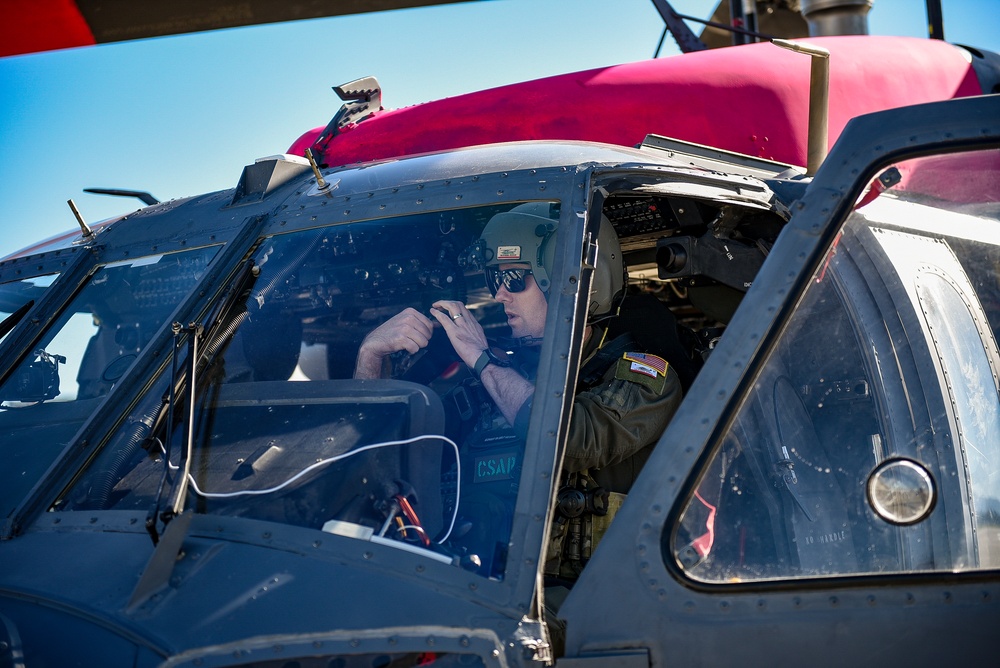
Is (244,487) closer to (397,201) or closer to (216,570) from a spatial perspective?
(216,570)

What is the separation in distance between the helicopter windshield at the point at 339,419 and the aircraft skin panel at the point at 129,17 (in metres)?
0.89

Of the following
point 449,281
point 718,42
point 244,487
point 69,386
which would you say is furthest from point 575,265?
point 718,42

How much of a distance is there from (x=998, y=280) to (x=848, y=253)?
1.02 feet

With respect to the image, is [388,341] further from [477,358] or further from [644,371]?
[644,371]

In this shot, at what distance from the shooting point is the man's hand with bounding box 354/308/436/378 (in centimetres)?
227

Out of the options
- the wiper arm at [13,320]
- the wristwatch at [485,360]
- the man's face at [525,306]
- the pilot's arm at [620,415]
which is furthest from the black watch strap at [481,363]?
the wiper arm at [13,320]

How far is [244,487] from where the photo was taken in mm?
1870

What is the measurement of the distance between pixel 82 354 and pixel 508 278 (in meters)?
1.36

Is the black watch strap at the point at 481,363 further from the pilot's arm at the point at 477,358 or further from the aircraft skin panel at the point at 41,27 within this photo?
the aircraft skin panel at the point at 41,27

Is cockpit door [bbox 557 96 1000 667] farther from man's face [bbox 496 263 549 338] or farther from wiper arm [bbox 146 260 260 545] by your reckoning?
wiper arm [bbox 146 260 260 545]

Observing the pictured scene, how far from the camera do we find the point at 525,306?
241 centimetres

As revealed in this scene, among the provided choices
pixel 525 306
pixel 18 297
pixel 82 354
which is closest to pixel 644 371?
pixel 525 306

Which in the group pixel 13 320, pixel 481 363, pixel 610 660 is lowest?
pixel 610 660

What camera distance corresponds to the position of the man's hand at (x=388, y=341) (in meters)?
2.27
